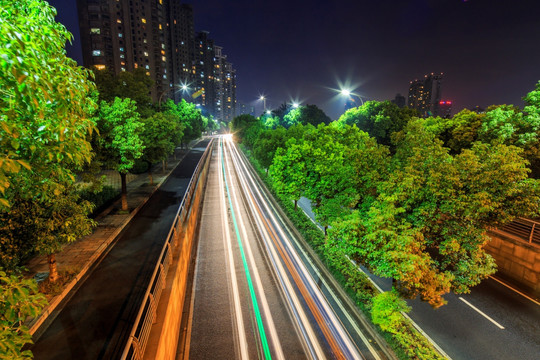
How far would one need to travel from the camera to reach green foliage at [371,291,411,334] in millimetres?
10180

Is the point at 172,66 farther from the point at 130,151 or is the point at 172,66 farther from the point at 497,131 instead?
the point at 497,131

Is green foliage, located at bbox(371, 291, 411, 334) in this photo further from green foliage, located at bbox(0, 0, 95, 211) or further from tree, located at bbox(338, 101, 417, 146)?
tree, located at bbox(338, 101, 417, 146)

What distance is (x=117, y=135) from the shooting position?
17.1m

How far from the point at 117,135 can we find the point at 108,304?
10921 mm

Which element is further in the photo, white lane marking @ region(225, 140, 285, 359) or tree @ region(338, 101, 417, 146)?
tree @ region(338, 101, 417, 146)

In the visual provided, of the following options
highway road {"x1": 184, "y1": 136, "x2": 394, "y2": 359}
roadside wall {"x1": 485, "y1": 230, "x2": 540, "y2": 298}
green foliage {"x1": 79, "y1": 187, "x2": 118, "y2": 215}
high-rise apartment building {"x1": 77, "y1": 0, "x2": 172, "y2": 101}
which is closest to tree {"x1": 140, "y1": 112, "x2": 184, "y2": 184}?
green foliage {"x1": 79, "y1": 187, "x2": 118, "y2": 215}

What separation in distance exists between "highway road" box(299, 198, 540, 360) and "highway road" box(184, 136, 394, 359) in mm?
3795

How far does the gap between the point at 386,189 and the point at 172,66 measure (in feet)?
478

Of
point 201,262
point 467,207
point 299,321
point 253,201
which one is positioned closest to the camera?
point 467,207

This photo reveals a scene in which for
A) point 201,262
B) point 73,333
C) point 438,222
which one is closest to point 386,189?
point 438,222

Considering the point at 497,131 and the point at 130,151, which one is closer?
the point at 130,151

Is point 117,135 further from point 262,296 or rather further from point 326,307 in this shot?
point 326,307

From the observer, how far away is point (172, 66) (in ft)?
432

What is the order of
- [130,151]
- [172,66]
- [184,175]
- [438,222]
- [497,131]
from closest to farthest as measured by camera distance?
1. [438,222]
2. [130,151]
3. [497,131]
4. [184,175]
5. [172,66]
